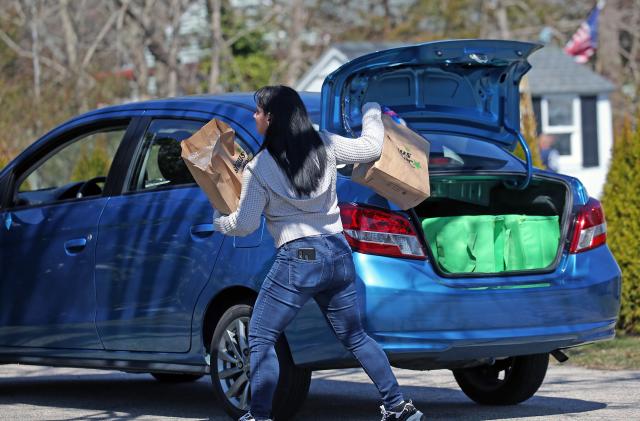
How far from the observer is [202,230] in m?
6.76

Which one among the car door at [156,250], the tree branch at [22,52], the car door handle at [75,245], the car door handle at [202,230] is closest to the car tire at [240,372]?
the car door at [156,250]

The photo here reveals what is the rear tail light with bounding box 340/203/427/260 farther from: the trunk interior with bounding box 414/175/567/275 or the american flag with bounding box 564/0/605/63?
the american flag with bounding box 564/0/605/63

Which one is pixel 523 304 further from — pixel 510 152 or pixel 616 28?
pixel 616 28

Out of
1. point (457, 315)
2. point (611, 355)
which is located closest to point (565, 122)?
point (611, 355)

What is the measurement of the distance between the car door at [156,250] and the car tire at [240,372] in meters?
0.27

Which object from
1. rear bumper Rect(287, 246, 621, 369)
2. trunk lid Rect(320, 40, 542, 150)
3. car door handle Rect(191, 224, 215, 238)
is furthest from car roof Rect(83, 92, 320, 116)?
rear bumper Rect(287, 246, 621, 369)

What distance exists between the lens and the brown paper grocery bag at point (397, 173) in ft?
19.9

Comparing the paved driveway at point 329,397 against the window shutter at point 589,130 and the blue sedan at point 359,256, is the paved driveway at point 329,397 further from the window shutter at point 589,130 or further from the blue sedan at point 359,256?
the window shutter at point 589,130

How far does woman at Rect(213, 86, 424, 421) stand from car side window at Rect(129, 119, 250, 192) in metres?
1.13

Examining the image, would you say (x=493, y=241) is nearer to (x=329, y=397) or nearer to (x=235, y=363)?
(x=235, y=363)

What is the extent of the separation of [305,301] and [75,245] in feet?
6.45

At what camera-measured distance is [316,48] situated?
40219mm

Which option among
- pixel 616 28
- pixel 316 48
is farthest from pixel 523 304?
pixel 316 48

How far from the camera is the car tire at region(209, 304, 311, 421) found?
20.9ft
